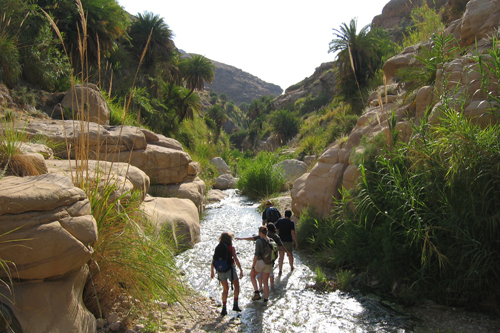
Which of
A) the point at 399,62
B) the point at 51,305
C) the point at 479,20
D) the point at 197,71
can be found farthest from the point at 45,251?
the point at 197,71

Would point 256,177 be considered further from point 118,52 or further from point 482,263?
point 118,52

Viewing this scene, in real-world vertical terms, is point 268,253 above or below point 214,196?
above

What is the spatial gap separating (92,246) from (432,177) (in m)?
4.60

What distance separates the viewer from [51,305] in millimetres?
2756

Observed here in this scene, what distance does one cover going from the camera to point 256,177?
15.7m

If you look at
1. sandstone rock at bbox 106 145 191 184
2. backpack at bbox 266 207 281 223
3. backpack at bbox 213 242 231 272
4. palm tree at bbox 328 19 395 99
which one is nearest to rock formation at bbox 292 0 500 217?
backpack at bbox 266 207 281 223

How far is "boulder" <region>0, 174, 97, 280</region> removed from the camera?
265 centimetres

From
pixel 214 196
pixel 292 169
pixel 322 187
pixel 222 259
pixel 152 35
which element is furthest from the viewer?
pixel 152 35

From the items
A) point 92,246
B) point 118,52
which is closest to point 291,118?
point 118,52

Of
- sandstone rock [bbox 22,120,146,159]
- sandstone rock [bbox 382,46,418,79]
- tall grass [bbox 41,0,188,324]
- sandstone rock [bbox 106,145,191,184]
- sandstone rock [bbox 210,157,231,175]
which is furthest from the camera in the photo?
sandstone rock [bbox 210,157,231,175]

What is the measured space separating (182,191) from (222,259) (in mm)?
6539

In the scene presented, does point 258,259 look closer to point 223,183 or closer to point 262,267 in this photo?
point 262,267

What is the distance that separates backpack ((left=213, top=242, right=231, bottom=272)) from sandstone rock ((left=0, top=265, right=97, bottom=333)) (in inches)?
75.7

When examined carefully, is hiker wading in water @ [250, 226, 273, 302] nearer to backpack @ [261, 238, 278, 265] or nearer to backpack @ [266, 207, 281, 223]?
backpack @ [261, 238, 278, 265]
